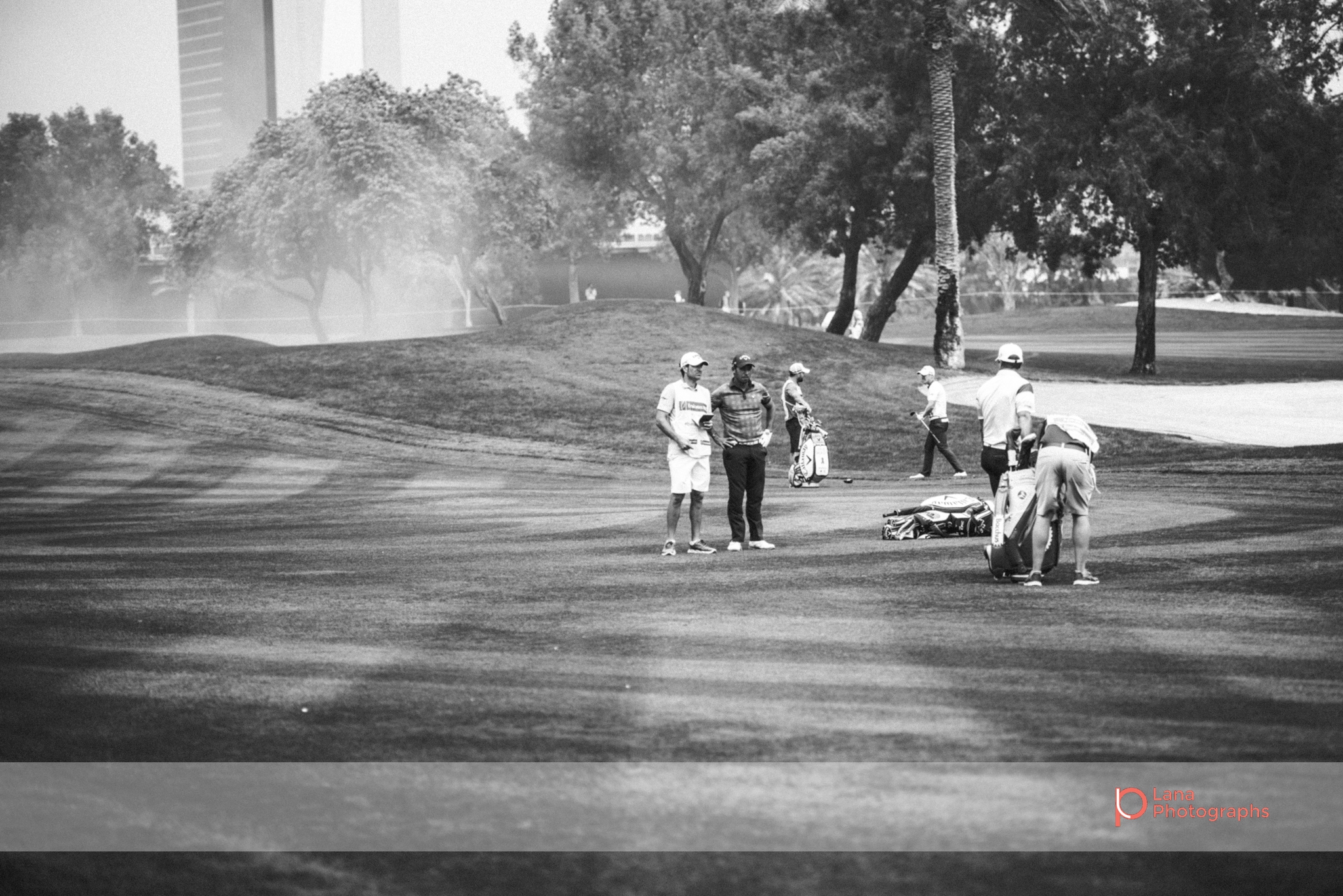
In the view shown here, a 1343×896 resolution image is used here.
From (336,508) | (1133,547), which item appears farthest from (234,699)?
(336,508)

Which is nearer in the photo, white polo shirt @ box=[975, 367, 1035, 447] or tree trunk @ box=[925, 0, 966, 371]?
white polo shirt @ box=[975, 367, 1035, 447]

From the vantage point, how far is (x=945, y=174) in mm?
41031

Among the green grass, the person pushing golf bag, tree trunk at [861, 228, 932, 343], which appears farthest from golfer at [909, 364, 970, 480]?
tree trunk at [861, 228, 932, 343]

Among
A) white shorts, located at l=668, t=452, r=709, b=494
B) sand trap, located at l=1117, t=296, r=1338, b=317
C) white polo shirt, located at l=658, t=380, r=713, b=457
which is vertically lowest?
white shorts, located at l=668, t=452, r=709, b=494

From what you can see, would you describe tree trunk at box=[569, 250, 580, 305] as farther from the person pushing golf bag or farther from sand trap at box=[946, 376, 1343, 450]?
the person pushing golf bag

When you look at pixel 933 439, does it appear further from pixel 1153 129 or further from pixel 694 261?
pixel 694 261

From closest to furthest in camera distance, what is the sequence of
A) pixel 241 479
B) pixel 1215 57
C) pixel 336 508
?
pixel 336 508 → pixel 241 479 → pixel 1215 57

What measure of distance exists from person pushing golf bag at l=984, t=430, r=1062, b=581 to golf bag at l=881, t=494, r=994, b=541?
329cm

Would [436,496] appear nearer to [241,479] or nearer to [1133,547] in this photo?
Result: [241,479]

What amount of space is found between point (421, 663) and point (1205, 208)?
39.1m

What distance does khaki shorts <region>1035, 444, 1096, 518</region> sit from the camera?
1306cm

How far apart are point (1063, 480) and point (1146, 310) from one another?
33.3 meters

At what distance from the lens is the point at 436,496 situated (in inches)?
991

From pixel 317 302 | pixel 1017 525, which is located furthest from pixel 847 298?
pixel 1017 525
